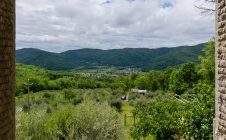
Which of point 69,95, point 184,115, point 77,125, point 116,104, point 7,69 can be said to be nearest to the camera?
point 7,69

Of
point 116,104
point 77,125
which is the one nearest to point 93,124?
point 77,125

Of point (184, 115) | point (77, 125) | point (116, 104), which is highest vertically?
point (184, 115)

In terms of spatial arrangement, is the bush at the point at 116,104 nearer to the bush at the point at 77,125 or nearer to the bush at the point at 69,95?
the bush at the point at 69,95

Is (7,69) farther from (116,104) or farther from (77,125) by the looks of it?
(116,104)

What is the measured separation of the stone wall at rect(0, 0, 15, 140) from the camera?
5.04 meters

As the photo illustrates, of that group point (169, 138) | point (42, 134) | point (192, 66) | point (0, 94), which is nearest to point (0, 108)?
point (0, 94)

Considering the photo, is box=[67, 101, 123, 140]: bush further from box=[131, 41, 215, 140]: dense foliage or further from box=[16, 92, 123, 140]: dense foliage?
box=[131, 41, 215, 140]: dense foliage

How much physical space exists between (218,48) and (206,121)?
21.6ft

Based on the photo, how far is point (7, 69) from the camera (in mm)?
5324

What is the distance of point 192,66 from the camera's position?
53.1 metres

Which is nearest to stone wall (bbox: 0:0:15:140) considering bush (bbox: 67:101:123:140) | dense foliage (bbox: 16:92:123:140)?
dense foliage (bbox: 16:92:123:140)

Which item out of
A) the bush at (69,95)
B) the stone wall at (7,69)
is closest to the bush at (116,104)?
the bush at (69,95)

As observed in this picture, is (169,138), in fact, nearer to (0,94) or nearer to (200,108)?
(200,108)

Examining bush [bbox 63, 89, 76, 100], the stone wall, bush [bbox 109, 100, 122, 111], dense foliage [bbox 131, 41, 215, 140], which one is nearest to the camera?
the stone wall
